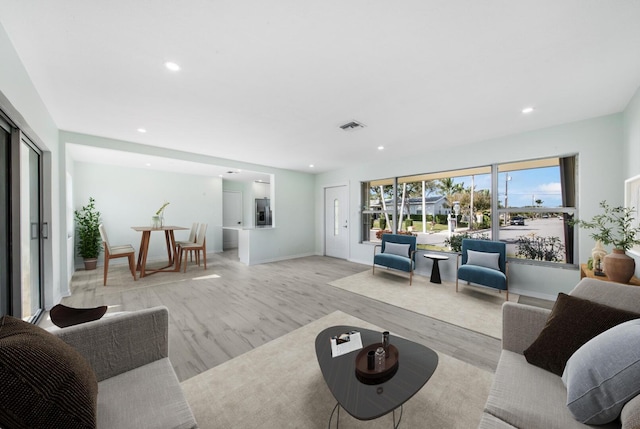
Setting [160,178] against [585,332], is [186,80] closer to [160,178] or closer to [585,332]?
[585,332]

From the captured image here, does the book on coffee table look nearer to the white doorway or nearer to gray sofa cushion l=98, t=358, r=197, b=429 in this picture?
gray sofa cushion l=98, t=358, r=197, b=429

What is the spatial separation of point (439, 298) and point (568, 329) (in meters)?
2.35

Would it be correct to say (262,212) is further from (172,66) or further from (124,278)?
(172,66)

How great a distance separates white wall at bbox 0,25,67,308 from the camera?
1718 mm

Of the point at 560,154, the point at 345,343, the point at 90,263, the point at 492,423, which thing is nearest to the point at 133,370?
the point at 345,343

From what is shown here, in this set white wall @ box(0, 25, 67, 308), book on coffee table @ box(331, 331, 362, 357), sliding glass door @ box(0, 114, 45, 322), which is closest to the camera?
book on coffee table @ box(331, 331, 362, 357)

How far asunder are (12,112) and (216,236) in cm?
568

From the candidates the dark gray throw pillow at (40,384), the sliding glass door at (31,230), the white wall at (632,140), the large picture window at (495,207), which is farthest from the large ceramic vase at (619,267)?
the sliding glass door at (31,230)

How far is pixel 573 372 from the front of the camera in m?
1.02

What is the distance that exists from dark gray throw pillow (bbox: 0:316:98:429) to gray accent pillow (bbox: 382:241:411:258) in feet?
14.3

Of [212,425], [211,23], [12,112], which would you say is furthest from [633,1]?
[12,112]

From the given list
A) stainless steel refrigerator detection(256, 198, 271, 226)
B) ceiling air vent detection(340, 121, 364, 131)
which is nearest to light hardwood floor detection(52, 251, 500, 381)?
ceiling air vent detection(340, 121, 364, 131)

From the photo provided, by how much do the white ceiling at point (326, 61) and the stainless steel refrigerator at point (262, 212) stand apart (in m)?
5.07

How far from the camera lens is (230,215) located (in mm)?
7895
